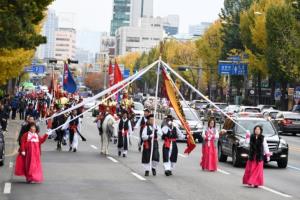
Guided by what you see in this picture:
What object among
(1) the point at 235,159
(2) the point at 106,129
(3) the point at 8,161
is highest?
(2) the point at 106,129

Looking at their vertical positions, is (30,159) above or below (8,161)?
above

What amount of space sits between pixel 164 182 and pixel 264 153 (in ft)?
8.23

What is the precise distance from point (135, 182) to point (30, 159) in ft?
8.49

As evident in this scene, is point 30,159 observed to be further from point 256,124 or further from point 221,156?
point 221,156

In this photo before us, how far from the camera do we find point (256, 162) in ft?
63.3

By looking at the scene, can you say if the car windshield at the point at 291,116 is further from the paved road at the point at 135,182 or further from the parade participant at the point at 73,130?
the parade participant at the point at 73,130

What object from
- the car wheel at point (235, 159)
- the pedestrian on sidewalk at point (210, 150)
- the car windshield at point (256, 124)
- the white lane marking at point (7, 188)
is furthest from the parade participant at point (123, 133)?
the white lane marking at point (7, 188)

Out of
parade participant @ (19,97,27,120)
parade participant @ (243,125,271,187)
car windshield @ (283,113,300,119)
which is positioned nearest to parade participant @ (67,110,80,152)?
parade participant @ (243,125,271,187)

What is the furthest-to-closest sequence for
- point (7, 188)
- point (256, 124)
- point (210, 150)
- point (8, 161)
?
1. point (256, 124)
2. point (8, 161)
3. point (210, 150)
4. point (7, 188)

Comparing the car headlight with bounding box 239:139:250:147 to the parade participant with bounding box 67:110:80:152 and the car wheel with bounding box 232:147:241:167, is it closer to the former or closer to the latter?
the car wheel with bounding box 232:147:241:167

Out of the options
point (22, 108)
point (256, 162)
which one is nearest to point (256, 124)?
point (256, 162)

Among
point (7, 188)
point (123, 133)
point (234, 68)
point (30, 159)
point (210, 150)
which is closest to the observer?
point (7, 188)

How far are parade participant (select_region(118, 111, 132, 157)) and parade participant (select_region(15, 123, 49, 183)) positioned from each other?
8820 millimetres

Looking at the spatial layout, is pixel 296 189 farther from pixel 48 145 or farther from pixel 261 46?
pixel 261 46
